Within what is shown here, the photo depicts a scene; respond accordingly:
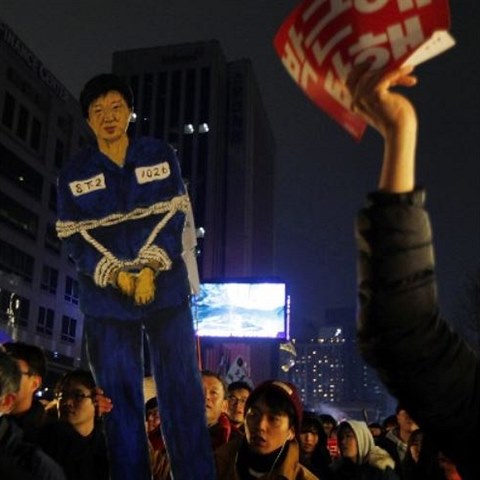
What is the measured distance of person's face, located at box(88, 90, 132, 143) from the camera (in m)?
4.46

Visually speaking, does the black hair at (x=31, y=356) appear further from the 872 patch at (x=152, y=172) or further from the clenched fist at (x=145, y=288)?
the 872 patch at (x=152, y=172)

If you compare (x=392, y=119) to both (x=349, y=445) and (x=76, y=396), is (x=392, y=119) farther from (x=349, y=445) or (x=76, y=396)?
(x=349, y=445)

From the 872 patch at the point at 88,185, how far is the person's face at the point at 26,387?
111 cm

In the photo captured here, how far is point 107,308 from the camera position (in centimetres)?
420

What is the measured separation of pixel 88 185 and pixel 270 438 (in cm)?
191

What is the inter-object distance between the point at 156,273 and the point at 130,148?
34.0 inches

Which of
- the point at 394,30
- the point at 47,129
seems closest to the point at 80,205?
the point at 394,30

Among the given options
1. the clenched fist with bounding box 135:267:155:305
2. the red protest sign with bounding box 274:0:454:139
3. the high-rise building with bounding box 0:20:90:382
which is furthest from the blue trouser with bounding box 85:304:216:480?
the high-rise building with bounding box 0:20:90:382

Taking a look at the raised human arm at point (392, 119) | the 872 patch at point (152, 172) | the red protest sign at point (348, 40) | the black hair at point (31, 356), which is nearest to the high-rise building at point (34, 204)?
the black hair at point (31, 356)

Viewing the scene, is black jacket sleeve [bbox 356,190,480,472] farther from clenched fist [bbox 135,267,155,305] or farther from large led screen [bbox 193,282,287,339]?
large led screen [bbox 193,282,287,339]

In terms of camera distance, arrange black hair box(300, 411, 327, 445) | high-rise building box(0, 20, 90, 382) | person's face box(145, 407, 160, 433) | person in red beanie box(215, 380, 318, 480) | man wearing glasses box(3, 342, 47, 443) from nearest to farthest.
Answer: person in red beanie box(215, 380, 318, 480), man wearing glasses box(3, 342, 47, 443), person's face box(145, 407, 160, 433), black hair box(300, 411, 327, 445), high-rise building box(0, 20, 90, 382)

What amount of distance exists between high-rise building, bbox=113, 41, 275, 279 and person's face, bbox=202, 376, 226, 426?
60.7m

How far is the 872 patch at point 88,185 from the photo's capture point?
4.36 metres

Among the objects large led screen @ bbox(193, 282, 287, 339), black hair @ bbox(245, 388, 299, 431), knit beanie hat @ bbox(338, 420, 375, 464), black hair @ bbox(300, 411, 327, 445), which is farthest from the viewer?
large led screen @ bbox(193, 282, 287, 339)
